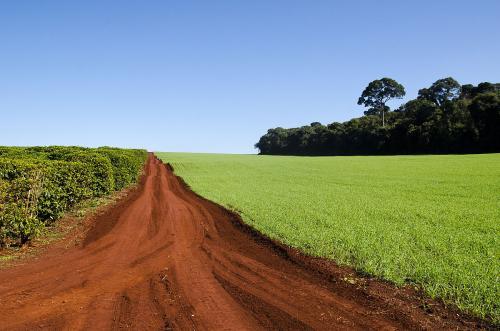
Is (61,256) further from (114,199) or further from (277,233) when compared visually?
(114,199)

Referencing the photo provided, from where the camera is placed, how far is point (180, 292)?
8.73 meters

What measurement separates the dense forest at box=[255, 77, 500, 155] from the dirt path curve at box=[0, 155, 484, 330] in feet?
275

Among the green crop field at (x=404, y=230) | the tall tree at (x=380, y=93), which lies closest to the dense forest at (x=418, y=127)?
the tall tree at (x=380, y=93)

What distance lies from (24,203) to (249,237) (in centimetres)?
736

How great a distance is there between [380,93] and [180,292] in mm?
149374

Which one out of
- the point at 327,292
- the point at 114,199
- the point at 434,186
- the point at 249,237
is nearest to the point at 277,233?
the point at 249,237

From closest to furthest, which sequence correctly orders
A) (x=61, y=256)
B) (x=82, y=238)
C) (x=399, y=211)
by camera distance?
1. (x=61, y=256)
2. (x=82, y=238)
3. (x=399, y=211)

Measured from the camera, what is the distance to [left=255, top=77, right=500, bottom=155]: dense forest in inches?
3297

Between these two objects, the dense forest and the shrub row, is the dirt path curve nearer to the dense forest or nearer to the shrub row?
the shrub row

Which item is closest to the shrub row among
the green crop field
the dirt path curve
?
the dirt path curve

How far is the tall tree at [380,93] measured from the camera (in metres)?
146

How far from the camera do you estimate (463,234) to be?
1474 centimetres

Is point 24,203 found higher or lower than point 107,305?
higher

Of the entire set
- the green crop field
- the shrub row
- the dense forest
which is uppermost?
the dense forest
